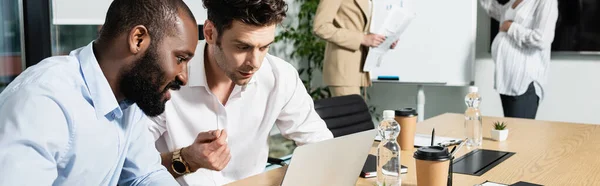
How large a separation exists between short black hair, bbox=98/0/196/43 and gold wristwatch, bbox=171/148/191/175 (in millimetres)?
522

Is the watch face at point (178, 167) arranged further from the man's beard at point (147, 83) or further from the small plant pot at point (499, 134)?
the small plant pot at point (499, 134)

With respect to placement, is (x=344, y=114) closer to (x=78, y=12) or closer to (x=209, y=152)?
(x=209, y=152)

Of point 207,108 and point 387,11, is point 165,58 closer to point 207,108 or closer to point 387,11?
point 207,108

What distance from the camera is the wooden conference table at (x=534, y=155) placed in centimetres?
160

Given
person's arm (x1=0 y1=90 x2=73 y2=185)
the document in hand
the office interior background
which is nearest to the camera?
person's arm (x1=0 y1=90 x2=73 y2=185)

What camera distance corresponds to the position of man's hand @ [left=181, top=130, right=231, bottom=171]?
62.6 inches

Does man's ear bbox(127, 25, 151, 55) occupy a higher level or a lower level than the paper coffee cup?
higher

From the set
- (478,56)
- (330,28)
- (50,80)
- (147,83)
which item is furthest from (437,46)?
(50,80)

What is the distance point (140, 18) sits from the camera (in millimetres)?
1222

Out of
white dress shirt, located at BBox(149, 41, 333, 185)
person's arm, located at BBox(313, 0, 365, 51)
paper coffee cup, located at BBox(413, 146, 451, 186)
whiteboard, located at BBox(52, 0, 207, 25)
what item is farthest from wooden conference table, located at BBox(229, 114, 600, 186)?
whiteboard, located at BBox(52, 0, 207, 25)

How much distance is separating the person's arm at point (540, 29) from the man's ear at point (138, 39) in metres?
2.83

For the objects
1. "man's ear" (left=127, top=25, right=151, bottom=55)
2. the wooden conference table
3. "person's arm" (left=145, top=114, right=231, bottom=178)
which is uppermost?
"man's ear" (left=127, top=25, right=151, bottom=55)

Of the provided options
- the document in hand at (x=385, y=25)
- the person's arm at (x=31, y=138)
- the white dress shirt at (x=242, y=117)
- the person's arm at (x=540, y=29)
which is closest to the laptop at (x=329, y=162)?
the person's arm at (x=31, y=138)

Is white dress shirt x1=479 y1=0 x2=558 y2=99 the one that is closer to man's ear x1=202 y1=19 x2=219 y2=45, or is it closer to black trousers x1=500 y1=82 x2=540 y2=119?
black trousers x1=500 y1=82 x2=540 y2=119
